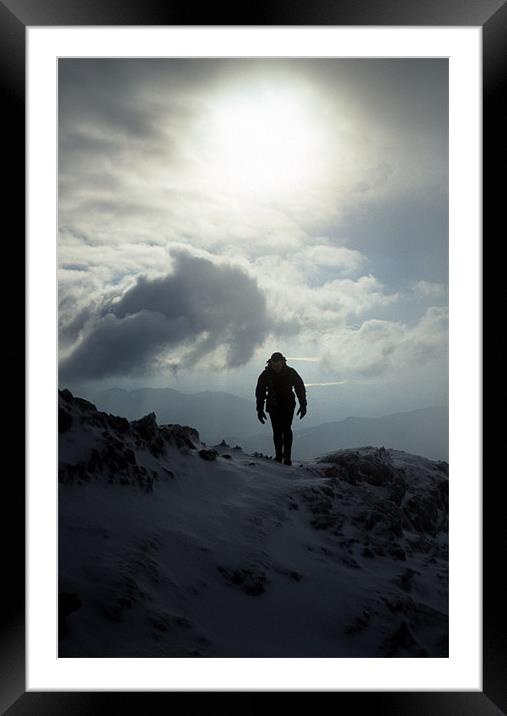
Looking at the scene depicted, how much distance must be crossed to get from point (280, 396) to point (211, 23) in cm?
436

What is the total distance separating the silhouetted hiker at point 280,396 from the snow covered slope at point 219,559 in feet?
3.19

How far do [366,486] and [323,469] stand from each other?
24.4 inches

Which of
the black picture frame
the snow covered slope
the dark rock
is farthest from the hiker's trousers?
the black picture frame

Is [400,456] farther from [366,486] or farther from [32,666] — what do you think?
[32,666]

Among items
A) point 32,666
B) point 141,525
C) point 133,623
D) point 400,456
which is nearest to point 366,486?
point 400,456

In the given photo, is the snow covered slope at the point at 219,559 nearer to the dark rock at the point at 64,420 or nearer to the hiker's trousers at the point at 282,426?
the dark rock at the point at 64,420

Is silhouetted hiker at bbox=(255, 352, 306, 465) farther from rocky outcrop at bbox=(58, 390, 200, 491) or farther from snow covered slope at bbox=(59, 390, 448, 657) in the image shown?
rocky outcrop at bbox=(58, 390, 200, 491)

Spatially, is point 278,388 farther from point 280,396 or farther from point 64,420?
point 64,420

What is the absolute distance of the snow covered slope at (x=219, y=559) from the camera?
119 inches

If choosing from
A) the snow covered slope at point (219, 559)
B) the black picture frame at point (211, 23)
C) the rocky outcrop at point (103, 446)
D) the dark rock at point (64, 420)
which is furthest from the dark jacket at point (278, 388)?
the black picture frame at point (211, 23)

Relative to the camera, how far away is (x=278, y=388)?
6.23 m

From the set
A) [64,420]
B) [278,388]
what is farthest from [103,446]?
[278,388]

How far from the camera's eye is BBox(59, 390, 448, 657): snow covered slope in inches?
119

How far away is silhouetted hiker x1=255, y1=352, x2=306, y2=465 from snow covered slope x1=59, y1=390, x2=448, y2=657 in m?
0.97
